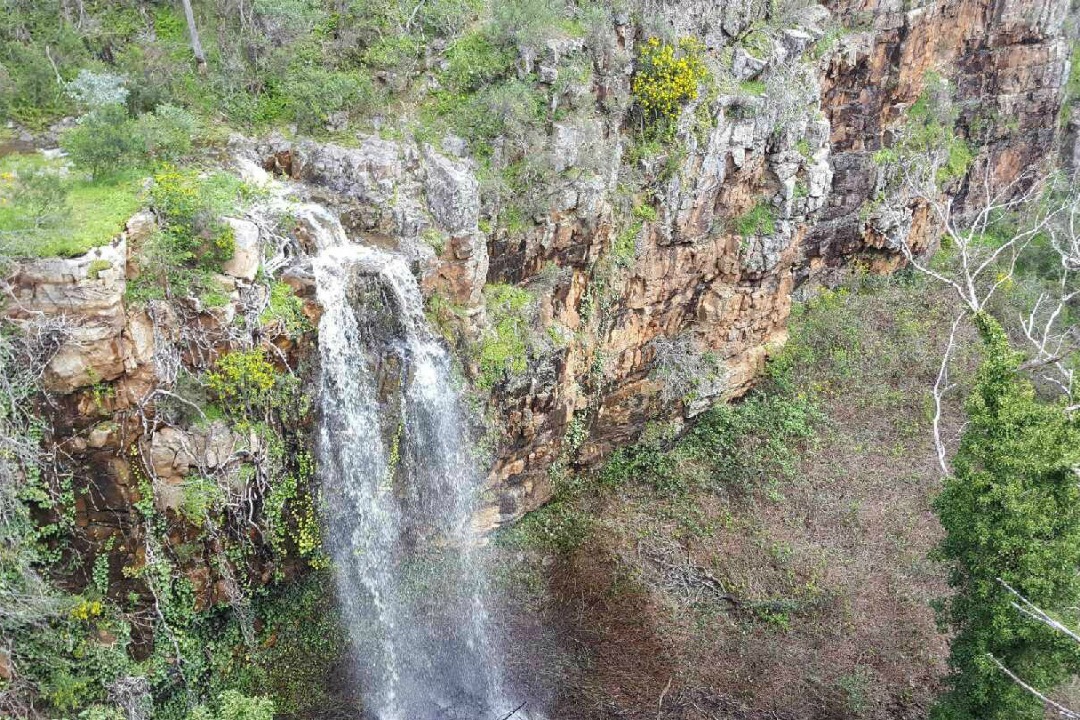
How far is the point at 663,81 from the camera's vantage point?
17719 millimetres

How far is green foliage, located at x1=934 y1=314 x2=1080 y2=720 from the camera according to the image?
11047 millimetres

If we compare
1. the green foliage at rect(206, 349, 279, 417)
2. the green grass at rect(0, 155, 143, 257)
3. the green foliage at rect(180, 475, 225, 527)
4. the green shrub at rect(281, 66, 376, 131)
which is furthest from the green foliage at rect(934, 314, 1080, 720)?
the green grass at rect(0, 155, 143, 257)

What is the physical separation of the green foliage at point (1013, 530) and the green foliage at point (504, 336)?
8127 millimetres

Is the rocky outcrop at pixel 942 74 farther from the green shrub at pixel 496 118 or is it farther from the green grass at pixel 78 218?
the green grass at pixel 78 218

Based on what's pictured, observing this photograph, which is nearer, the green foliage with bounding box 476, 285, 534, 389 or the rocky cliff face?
the rocky cliff face

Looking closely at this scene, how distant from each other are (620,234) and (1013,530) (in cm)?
989

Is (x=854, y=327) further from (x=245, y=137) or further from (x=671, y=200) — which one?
(x=245, y=137)

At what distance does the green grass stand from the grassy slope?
33.2 ft

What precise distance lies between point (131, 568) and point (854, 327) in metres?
19.0

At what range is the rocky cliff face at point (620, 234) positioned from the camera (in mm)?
11492

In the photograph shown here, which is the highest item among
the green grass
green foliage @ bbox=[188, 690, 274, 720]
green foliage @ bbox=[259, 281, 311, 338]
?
the green grass

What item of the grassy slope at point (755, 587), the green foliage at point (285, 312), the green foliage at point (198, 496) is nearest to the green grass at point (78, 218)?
the green foliage at point (285, 312)

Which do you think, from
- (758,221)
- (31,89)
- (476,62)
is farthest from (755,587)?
(31,89)

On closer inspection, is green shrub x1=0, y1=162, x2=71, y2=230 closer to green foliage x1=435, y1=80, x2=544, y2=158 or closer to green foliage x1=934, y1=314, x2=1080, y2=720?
green foliage x1=435, y1=80, x2=544, y2=158
